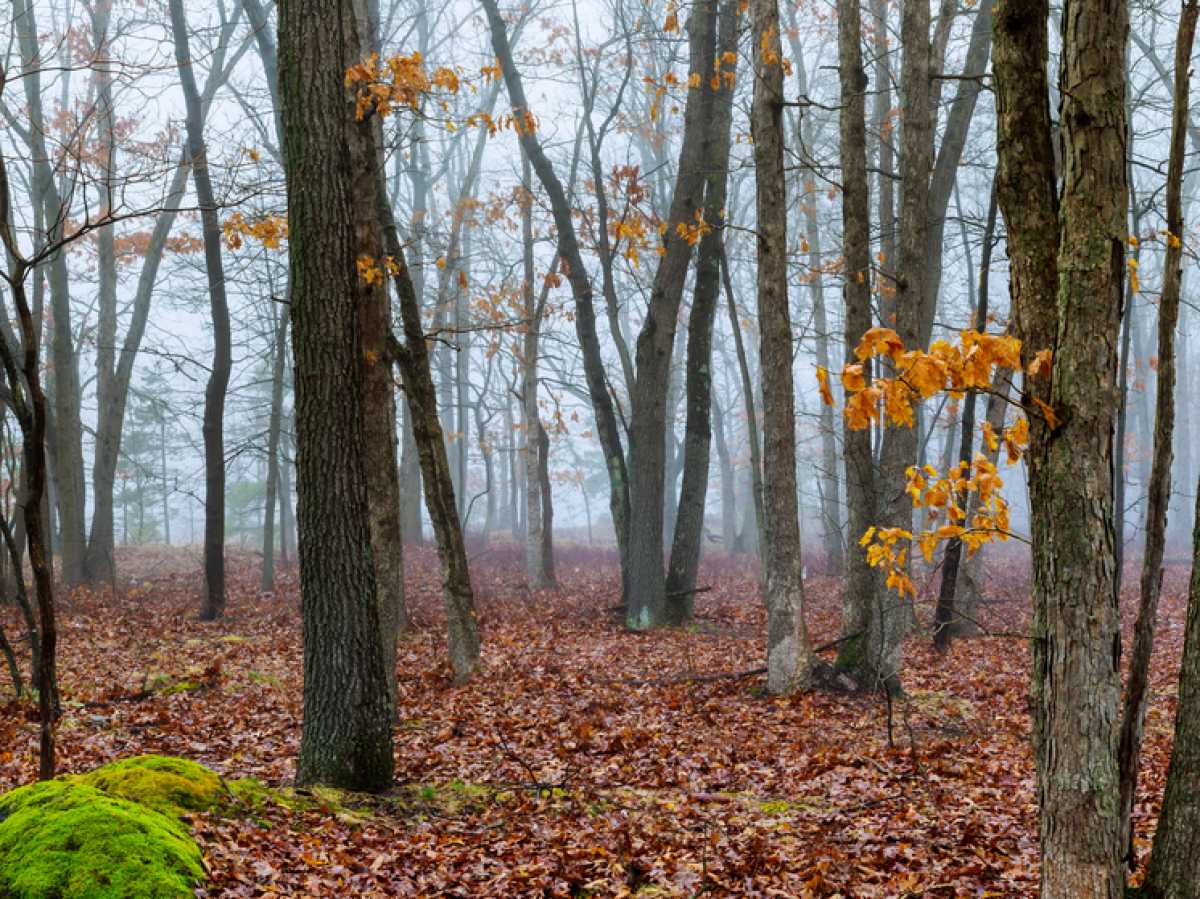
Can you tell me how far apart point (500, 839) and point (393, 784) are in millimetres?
1250

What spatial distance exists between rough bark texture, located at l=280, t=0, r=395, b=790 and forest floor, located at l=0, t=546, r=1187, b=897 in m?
0.53

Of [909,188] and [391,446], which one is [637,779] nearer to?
[391,446]

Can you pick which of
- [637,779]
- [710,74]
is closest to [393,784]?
[637,779]

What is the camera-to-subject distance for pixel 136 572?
22.7 m

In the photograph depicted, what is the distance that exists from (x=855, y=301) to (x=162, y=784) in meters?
6.82

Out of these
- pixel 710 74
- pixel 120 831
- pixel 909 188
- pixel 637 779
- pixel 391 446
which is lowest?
pixel 637 779

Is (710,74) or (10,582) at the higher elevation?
(710,74)

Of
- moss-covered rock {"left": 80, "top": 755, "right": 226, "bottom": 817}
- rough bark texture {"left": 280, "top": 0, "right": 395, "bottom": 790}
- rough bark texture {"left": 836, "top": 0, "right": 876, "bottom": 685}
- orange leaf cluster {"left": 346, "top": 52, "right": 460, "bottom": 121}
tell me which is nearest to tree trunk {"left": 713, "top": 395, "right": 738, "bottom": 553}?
rough bark texture {"left": 836, "top": 0, "right": 876, "bottom": 685}

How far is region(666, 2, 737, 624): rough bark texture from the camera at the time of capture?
44.4ft

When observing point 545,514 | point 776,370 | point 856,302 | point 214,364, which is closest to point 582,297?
point 214,364

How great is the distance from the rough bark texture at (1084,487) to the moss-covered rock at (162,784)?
4.26m

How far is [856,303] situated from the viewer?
873cm

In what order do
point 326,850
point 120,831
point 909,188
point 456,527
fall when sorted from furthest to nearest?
point 456,527
point 909,188
point 326,850
point 120,831

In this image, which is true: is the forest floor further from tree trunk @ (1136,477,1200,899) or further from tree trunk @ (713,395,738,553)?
tree trunk @ (713,395,738,553)
